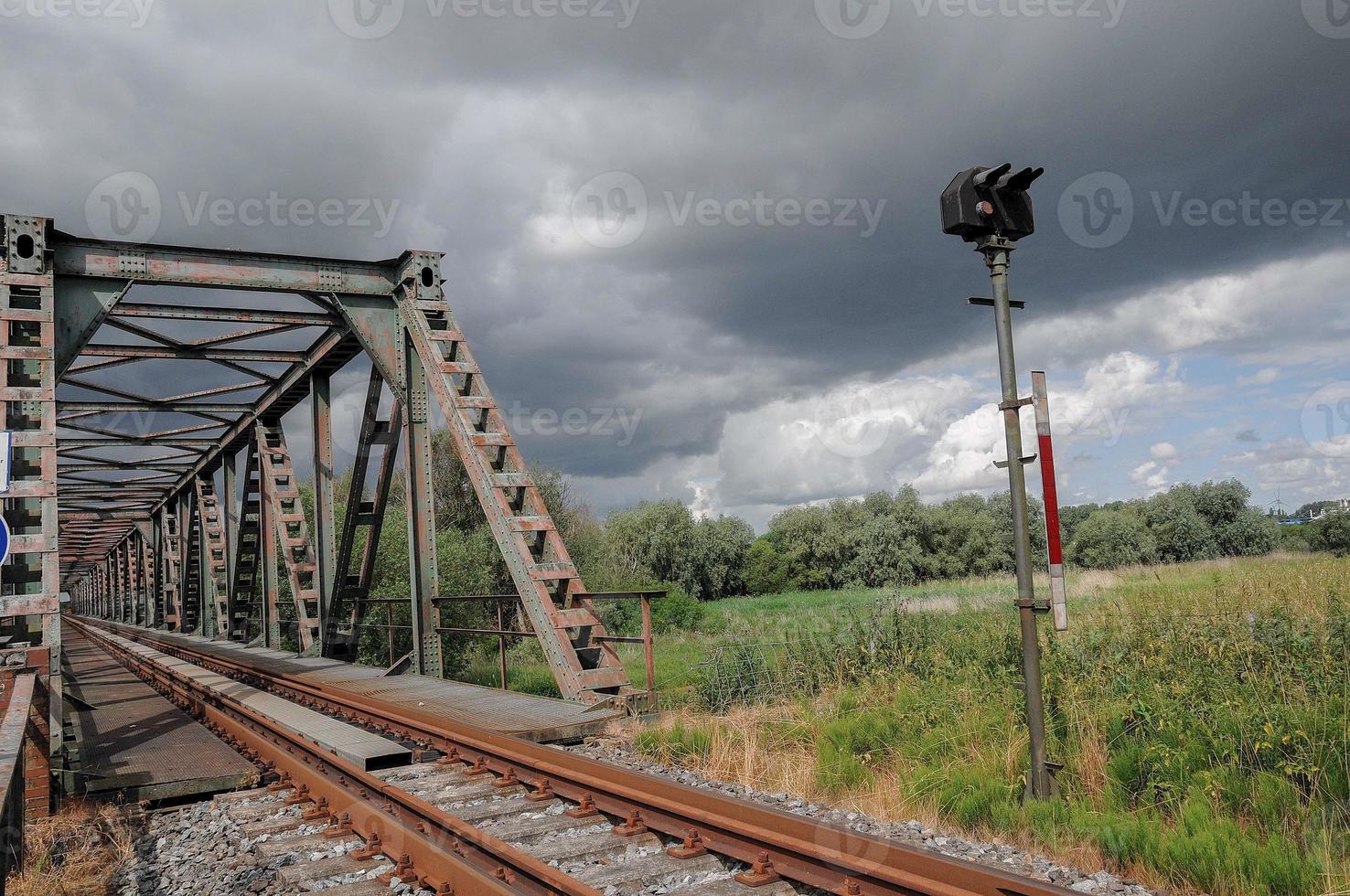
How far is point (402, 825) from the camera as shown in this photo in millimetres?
4773

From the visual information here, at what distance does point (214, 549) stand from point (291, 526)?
12142 mm

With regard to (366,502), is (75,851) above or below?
below

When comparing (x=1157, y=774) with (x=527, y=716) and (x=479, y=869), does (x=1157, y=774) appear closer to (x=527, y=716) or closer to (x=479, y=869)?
(x=479, y=869)

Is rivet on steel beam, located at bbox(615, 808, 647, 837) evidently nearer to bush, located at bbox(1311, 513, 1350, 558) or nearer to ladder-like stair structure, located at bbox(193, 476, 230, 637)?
ladder-like stair structure, located at bbox(193, 476, 230, 637)

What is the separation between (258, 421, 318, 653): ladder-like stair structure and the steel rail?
312 inches

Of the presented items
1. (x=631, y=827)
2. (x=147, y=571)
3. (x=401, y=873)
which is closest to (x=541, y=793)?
(x=631, y=827)

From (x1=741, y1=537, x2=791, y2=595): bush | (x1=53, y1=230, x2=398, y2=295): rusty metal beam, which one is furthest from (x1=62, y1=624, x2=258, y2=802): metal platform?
(x1=741, y1=537, x2=791, y2=595): bush

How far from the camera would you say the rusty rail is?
3.11 m

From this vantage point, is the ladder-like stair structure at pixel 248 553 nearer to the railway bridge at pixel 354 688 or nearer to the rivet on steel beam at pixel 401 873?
the railway bridge at pixel 354 688

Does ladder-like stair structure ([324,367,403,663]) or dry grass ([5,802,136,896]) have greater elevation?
ladder-like stair structure ([324,367,403,663])

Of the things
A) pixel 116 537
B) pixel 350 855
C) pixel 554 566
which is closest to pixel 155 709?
pixel 554 566

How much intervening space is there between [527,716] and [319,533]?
838 cm

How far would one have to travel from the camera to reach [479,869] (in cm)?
422

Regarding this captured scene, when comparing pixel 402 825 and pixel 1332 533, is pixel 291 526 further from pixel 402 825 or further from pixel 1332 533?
pixel 1332 533
